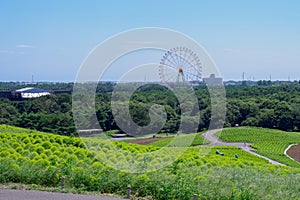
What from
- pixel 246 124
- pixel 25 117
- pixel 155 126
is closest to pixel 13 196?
pixel 155 126

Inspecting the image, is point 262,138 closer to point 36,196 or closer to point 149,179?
point 149,179

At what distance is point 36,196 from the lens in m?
8.09

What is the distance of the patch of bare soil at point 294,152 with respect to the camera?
31369mm

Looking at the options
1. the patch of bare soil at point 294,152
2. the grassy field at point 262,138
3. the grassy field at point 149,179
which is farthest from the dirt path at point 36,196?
the grassy field at point 262,138

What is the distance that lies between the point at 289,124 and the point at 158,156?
40990mm

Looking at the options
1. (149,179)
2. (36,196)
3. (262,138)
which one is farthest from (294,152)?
(36,196)

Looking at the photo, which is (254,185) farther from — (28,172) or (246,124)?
(246,124)

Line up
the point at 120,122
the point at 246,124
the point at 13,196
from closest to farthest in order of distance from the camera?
the point at 13,196
the point at 120,122
the point at 246,124

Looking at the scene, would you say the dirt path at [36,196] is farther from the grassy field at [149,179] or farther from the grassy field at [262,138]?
the grassy field at [262,138]

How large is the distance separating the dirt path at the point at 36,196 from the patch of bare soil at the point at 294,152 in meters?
24.3

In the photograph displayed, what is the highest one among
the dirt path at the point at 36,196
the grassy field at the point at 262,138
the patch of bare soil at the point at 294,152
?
the dirt path at the point at 36,196

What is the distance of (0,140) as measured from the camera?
45.2ft

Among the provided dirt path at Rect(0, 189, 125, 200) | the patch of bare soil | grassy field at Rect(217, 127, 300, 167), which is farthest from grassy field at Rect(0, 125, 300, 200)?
grassy field at Rect(217, 127, 300, 167)

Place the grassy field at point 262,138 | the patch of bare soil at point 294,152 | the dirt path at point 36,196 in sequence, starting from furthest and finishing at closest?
the grassy field at point 262,138 → the patch of bare soil at point 294,152 → the dirt path at point 36,196
